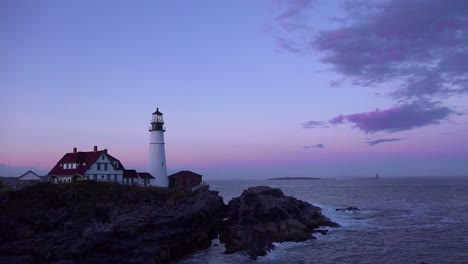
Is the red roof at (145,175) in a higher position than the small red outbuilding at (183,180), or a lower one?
higher

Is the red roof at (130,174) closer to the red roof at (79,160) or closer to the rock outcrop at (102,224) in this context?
the red roof at (79,160)

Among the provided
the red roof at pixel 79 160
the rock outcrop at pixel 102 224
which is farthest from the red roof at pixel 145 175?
the rock outcrop at pixel 102 224

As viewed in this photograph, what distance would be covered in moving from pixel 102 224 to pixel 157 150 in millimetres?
27627

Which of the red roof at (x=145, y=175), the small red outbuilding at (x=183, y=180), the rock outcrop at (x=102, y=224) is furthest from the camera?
the small red outbuilding at (x=183, y=180)

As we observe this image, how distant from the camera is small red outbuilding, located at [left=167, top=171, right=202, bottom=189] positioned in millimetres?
65162

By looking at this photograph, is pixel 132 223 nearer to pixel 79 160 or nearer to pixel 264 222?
pixel 264 222

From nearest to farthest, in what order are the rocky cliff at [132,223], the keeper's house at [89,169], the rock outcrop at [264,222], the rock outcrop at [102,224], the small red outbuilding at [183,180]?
the rock outcrop at [102,224]
the rocky cliff at [132,223]
the rock outcrop at [264,222]
the keeper's house at [89,169]
the small red outbuilding at [183,180]

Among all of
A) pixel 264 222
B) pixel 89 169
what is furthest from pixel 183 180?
pixel 264 222

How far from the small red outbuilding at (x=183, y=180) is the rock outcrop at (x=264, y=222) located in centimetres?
2178

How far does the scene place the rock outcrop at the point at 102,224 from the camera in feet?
74.6

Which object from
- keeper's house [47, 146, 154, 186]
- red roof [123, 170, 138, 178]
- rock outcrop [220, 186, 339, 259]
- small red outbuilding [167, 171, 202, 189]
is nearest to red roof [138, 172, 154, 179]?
keeper's house [47, 146, 154, 186]

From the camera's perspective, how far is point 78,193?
1620 inches

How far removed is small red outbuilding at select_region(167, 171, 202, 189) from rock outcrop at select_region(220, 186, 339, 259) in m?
21.8

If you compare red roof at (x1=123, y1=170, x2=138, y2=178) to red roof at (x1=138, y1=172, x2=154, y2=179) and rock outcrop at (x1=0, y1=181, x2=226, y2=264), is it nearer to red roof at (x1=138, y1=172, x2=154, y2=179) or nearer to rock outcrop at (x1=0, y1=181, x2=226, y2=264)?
red roof at (x1=138, y1=172, x2=154, y2=179)
